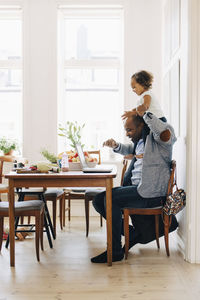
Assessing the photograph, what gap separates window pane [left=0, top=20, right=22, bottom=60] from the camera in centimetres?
546

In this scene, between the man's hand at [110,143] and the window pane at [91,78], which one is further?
the window pane at [91,78]

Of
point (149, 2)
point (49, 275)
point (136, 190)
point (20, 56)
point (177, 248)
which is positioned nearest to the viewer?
point (49, 275)

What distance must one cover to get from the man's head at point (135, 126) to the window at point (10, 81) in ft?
8.45

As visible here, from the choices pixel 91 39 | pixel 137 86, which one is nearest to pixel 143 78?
pixel 137 86

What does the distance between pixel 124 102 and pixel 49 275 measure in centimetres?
292

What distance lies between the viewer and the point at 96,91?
216 inches

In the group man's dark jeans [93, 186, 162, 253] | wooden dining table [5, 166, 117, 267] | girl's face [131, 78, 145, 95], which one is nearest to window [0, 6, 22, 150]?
girl's face [131, 78, 145, 95]

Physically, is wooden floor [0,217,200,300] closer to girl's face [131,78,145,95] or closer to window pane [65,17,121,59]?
girl's face [131,78,145,95]

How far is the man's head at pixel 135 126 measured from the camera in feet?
10.8

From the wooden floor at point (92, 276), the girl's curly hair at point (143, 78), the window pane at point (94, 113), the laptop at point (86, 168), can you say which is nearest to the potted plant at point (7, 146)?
the window pane at point (94, 113)

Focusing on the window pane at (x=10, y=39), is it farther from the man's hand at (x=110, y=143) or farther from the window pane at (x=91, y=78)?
the man's hand at (x=110, y=143)

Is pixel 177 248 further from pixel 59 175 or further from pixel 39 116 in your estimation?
pixel 39 116

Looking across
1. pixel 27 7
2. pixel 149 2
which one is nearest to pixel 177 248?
pixel 149 2

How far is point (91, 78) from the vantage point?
547 centimetres
